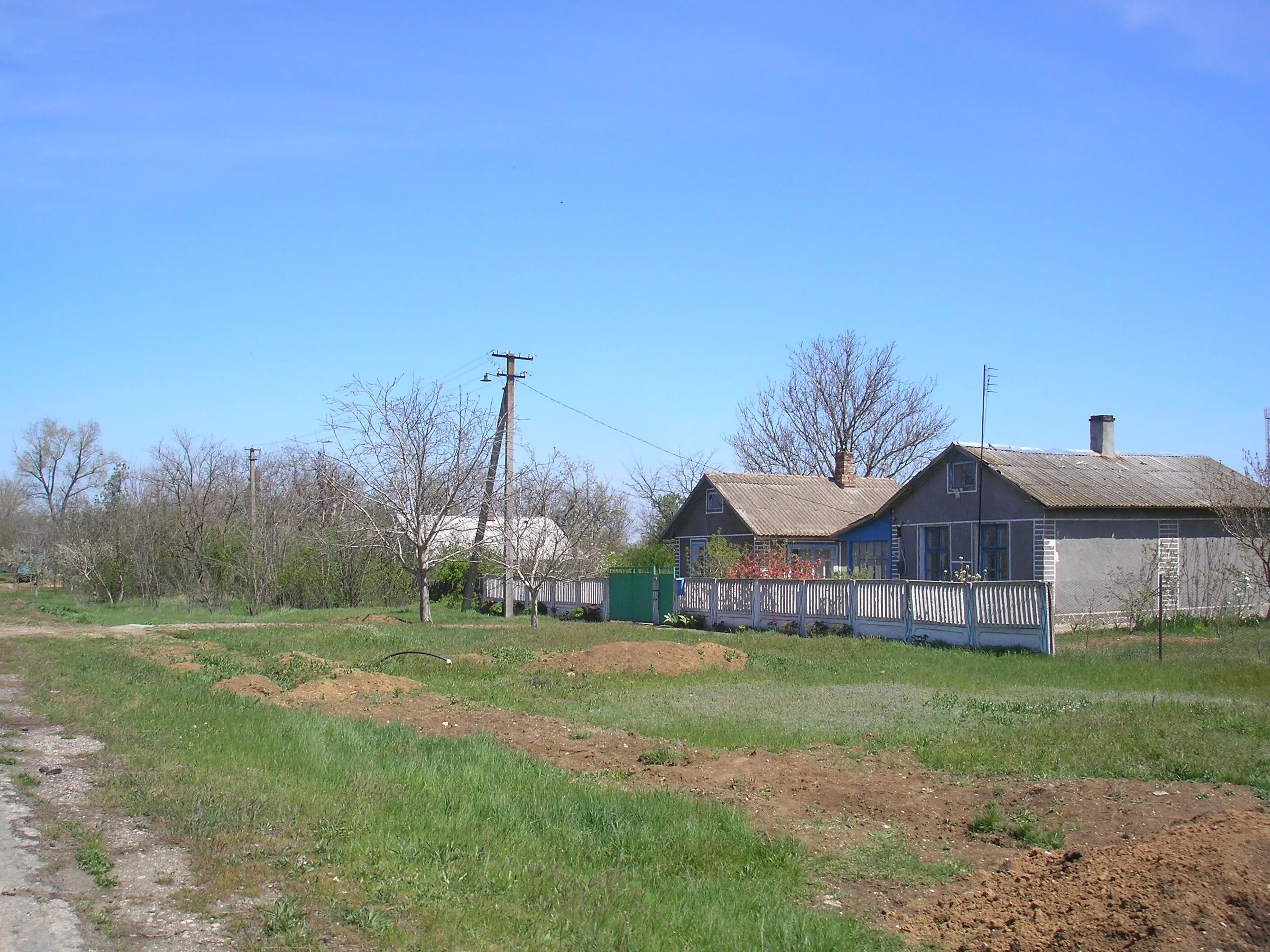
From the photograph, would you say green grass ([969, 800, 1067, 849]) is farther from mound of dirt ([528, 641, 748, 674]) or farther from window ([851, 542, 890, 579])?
window ([851, 542, 890, 579])

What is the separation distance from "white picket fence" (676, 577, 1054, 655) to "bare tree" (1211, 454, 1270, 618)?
30.2 feet

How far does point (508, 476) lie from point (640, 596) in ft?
18.8

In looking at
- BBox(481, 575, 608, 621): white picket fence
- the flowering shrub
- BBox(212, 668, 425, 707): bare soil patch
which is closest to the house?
the flowering shrub

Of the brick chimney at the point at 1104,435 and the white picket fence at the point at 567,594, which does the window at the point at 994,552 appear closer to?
the brick chimney at the point at 1104,435

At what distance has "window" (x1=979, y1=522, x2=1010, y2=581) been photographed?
28250 mm

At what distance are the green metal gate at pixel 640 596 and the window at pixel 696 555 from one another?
6.72 feet

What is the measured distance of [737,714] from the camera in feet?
43.9

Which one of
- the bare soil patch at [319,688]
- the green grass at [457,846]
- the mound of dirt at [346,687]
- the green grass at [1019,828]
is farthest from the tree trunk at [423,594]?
the green grass at [1019,828]

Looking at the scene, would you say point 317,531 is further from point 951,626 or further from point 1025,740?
point 1025,740

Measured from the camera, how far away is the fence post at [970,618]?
22125 millimetres

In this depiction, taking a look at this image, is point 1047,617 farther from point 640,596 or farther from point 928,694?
point 640,596

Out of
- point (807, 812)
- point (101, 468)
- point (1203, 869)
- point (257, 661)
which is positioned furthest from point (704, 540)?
point (101, 468)

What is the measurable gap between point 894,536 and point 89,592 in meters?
38.5

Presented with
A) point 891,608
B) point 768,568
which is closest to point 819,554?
point 768,568
